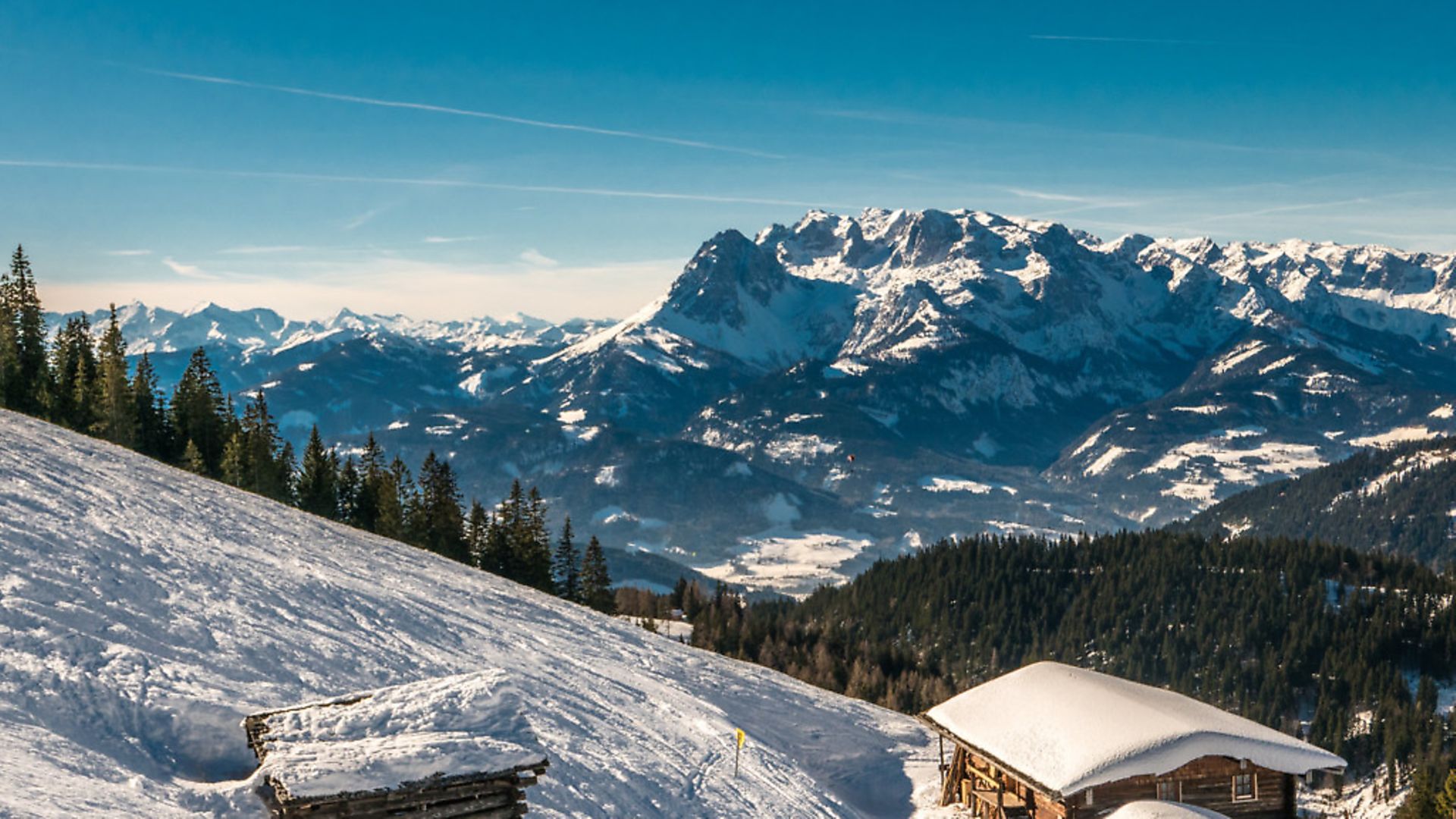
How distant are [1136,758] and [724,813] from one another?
14411 mm

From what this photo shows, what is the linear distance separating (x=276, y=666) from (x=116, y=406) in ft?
195

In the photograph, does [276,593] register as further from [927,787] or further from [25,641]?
[927,787]

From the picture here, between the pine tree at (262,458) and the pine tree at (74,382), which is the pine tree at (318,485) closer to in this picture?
the pine tree at (262,458)

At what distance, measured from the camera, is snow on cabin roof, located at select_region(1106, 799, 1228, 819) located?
33.9 meters

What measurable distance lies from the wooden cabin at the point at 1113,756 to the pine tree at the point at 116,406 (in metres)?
64.3

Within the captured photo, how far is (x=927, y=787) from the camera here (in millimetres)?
44219

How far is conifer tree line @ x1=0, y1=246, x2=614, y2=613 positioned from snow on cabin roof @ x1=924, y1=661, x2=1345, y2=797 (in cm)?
4798

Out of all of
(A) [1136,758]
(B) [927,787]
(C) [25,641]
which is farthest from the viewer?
(B) [927,787]

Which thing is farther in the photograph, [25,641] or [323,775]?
[25,641]

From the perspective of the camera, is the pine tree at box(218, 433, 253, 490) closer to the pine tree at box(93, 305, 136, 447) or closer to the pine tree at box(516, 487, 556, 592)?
the pine tree at box(93, 305, 136, 447)

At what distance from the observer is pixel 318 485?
84.2 meters

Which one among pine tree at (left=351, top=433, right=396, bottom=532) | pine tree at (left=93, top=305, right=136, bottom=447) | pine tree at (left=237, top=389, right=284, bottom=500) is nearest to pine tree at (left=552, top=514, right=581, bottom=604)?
pine tree at (left=351, top=433, right=396, bottom=532)

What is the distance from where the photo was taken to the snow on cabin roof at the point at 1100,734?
115 feet

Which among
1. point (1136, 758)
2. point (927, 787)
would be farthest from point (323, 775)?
point (927, 787)
